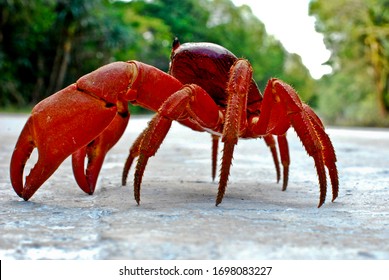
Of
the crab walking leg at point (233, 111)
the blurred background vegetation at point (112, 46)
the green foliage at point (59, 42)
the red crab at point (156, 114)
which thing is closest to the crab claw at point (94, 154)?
the red crab at point (156, 114)

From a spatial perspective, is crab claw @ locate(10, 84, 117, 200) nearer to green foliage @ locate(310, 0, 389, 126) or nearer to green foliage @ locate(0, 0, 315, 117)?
green foliage @ locate(0, 0, 315, 117)

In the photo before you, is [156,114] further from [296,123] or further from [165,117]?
[296,123]

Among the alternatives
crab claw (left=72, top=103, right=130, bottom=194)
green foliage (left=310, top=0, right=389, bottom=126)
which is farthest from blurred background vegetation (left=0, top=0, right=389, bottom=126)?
crab claw (left=72, top=103, right=130, bottom=194)

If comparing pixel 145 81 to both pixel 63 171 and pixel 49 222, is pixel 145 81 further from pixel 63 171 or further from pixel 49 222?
pixel 63 171

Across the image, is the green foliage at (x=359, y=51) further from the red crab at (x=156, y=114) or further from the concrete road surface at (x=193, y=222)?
the red crab at (x=156, y=114)

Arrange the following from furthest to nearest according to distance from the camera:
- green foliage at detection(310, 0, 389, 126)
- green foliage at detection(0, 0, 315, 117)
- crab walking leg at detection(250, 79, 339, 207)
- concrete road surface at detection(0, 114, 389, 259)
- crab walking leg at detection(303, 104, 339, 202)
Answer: green foliage at detection(310, 0, 389, 126) → green foliage at detection(0, 0, 315, 117) → crab walking leg at detection(303, 104, 339, 202) → crab walking leg at detection(250, 79, 339, 207) → concrete road surface at detection(0, 114, 389, 259)

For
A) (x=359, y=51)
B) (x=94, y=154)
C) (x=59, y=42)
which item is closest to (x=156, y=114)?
(x=94, y=154)
